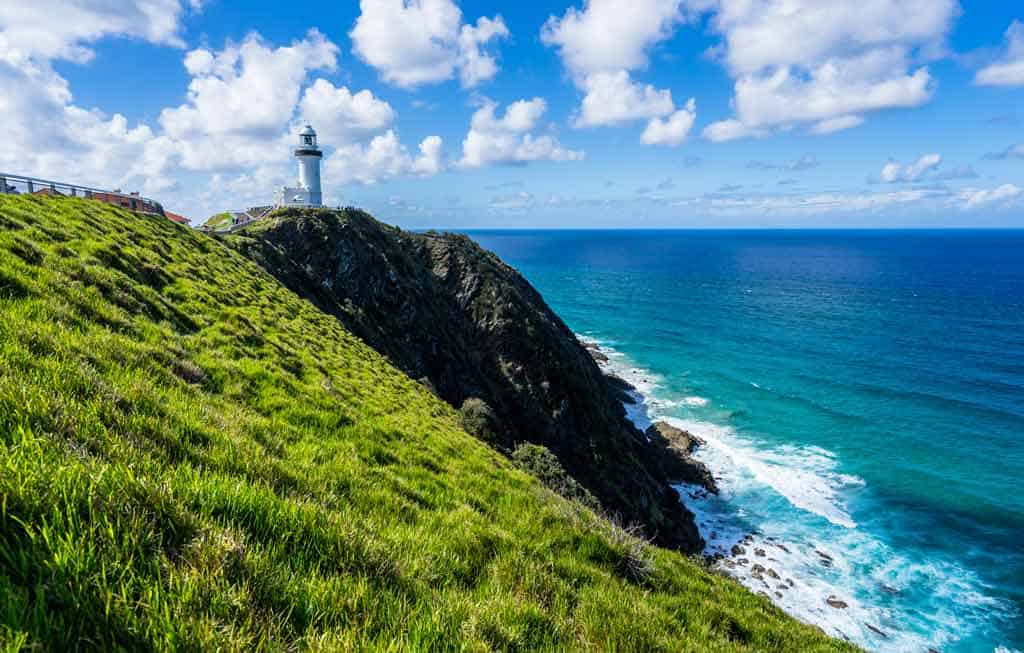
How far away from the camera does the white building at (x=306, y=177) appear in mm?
63906

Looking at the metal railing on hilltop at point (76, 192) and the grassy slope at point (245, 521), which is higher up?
the metal railing on hilltop at point (76, 192)

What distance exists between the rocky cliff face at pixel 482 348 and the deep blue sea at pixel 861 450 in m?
7.77

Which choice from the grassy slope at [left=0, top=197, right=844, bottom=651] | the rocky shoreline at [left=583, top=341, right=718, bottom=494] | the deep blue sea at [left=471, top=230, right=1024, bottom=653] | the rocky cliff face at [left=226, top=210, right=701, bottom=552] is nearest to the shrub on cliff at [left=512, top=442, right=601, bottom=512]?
the rocky cliff face at [left=226, top=210, right=701, bottom=552]

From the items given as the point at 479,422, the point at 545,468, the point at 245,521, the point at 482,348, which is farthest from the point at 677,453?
the point at 245,521

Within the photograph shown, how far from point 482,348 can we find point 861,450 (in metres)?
42.7

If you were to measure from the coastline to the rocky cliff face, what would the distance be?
11.0ft

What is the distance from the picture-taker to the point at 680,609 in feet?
23.6

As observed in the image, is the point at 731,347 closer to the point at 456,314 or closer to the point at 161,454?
the point at 456,314

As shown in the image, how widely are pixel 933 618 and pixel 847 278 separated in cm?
17450

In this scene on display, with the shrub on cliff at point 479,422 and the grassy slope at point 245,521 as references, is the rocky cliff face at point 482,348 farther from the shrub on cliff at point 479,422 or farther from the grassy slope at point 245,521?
the grassy slope at point 245,521

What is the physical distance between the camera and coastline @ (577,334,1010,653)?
30.0m

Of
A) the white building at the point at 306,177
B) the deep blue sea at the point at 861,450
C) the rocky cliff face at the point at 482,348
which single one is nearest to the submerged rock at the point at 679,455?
the rocky cliff face at the point at 482,348

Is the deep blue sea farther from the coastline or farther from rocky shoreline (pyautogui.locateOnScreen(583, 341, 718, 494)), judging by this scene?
rocky shoreline (pyautogui.locateOnScreen(583, 341, 718, 494))

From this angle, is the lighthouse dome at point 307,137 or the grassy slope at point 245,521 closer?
the grassy slope at point 245,521
